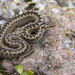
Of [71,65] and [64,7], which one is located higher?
[64,7]

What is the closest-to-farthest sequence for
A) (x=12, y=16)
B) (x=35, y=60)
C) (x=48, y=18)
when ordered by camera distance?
(x=35, y=60) < (x=48, y=18) < (x=12, y=16)

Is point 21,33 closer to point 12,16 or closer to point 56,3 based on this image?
point 12,16

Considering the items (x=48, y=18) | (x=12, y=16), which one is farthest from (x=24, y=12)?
(x=48, y=18)

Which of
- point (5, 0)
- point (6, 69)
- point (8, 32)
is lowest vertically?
point (6, 69)

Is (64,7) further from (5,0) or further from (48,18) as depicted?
(5,0)

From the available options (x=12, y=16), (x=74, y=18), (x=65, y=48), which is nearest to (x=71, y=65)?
(x=65, y=48)

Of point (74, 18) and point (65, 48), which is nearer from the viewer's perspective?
point (65, 48)

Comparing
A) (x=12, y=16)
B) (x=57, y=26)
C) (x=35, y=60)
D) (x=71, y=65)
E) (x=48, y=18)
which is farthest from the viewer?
(x=12, y=16)
